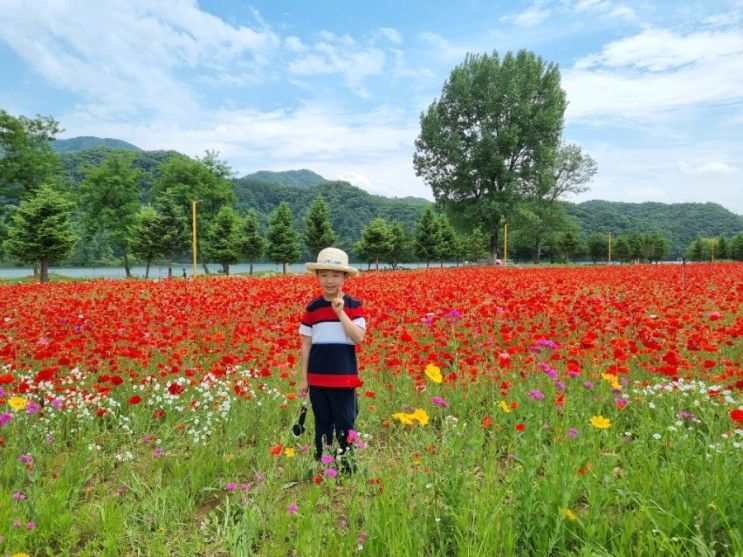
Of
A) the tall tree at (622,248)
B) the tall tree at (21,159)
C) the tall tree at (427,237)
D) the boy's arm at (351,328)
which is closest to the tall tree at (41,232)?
the tall tree at (21,159)

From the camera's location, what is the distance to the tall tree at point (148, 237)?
39.9 metres

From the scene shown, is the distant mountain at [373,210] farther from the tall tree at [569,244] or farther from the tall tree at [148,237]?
the tall tree at [148,237]

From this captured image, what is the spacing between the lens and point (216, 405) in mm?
4434

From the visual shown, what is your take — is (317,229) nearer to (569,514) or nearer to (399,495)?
(399,495)

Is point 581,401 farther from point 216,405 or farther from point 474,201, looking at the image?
point 474,201

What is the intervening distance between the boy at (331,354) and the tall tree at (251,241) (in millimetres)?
42850

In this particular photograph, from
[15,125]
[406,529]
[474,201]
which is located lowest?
[406,529]

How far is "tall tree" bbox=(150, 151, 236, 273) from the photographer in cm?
4941

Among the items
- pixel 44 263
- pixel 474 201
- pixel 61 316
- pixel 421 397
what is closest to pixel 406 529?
pixel 421 397

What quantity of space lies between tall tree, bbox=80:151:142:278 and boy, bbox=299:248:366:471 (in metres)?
46.0

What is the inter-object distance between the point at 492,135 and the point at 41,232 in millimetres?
30212

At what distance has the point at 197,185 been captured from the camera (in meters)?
50.9

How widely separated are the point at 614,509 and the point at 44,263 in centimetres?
3324

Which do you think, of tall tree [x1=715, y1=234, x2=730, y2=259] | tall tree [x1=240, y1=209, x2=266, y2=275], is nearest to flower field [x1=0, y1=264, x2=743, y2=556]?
tall tree [x1=240, y1=209, x2=266, y2=275]
